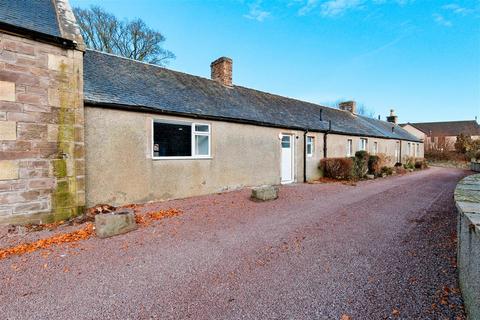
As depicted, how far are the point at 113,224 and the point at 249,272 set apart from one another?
10.7 ft

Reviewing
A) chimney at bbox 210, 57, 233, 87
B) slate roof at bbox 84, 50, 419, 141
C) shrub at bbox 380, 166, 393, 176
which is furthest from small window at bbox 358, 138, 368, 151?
chimney at bbox 210, 57, 233, 87

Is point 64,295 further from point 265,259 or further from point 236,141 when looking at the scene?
point 236,141

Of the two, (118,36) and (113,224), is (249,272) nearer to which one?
(113,224)

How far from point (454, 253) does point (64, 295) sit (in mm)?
5817

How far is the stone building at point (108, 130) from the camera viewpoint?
5621 mm

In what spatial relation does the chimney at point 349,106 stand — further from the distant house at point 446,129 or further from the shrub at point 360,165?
the distant house at point 446,129

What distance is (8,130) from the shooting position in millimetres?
5449

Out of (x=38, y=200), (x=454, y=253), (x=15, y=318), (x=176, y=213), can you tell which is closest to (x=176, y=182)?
(x=176, y=213)

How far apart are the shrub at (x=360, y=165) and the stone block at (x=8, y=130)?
14857 mm

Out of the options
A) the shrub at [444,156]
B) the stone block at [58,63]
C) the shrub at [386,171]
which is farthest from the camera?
the shrub at [444,156]

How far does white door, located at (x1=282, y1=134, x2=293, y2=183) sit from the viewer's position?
12.9 m

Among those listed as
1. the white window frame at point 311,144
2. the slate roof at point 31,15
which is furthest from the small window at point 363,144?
the slate roof at point 31,15

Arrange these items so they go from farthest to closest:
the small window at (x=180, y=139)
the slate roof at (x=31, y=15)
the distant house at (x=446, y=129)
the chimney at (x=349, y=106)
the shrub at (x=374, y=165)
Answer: the distant house at (x=446, y=129) → the chimney at (x=349, y=106) → the shrub at (x=374, y=165) → the small window at (x=180, y=139) → the slate roof at (x=31, y=15)

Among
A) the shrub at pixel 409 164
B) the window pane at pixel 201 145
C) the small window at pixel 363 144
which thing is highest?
the small window at pixel 363 144
